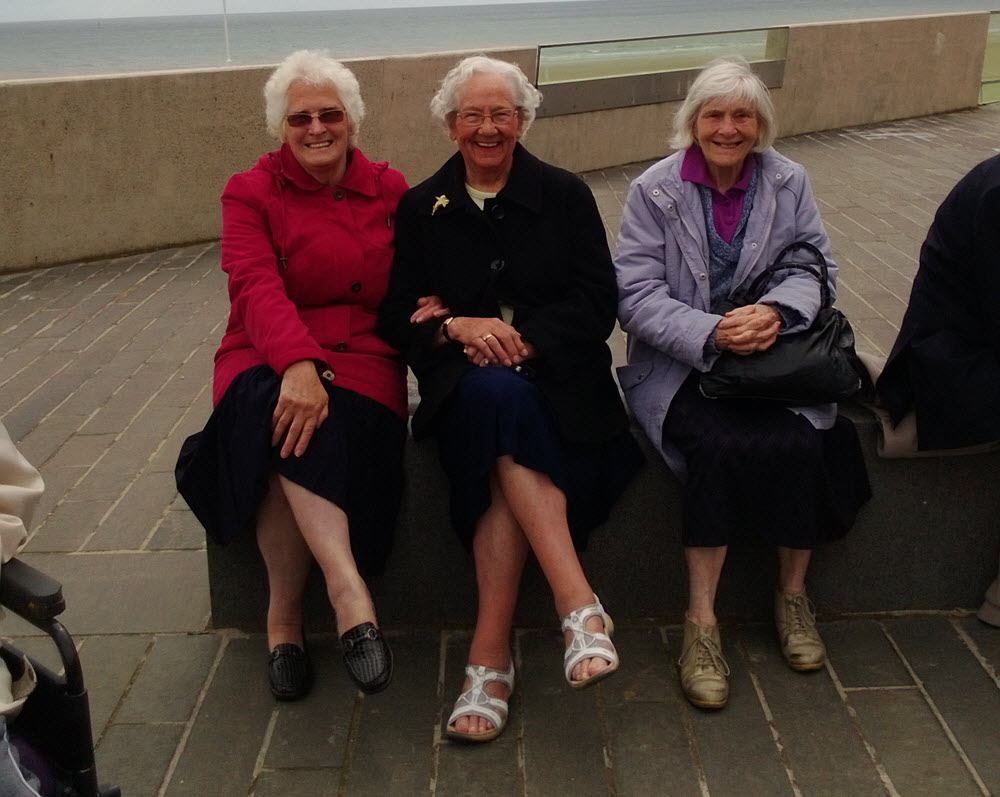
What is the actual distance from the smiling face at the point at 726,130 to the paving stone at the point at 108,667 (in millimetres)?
2099

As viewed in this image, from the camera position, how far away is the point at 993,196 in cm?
294

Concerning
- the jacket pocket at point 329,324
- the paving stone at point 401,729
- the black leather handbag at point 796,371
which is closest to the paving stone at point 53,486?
the jacket pocket at point 329,324

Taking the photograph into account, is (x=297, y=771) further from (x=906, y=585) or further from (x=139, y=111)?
(x=139, y=111)

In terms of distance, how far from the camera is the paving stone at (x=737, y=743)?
2676 mm

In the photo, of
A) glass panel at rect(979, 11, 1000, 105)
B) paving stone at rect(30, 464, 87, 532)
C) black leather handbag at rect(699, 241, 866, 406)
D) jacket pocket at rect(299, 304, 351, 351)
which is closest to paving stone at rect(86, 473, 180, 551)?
paving stone at rect(30, 464, 87, 532)

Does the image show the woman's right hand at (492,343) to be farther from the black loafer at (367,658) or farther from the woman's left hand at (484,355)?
the black loafer at (367,658)

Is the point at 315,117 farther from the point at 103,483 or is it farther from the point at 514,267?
the point at 103,483

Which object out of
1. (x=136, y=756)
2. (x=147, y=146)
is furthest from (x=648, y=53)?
(x=136, y=756)

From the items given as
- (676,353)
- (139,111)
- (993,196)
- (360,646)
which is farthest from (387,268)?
(139,111)

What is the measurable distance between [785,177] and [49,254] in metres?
5.84

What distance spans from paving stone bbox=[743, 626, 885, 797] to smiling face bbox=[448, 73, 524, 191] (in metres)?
1.50

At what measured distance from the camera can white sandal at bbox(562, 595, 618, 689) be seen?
2715 mm

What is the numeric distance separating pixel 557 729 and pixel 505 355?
968mm

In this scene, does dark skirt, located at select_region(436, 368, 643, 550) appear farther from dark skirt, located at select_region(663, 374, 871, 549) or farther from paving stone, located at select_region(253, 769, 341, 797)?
paving stone, located at select_region(253, 769, 341, 797)
